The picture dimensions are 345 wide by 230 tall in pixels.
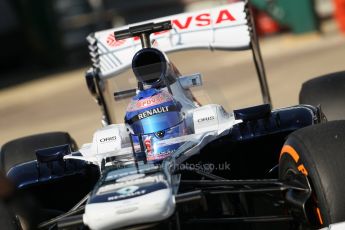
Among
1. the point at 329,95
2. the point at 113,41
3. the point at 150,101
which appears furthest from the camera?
the point at 113,41

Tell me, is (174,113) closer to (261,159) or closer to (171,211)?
(261,159)

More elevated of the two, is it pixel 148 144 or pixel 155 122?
pixel 155 122

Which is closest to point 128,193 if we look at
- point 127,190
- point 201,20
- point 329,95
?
point 127,190

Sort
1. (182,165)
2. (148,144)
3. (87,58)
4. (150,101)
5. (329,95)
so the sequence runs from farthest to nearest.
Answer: (87,58), (329,95), (150,101), (148,144), (182,165)

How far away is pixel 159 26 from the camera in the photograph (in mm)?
6488

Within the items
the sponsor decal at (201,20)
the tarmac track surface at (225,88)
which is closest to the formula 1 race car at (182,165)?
the sponsor decal at (201,20)

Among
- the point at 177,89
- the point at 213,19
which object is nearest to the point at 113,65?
the point at 213,19

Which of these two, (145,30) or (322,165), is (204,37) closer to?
(145,30)

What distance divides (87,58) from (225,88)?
812cm

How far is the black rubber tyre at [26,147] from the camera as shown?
726 centimetres

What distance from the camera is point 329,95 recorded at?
274 inches

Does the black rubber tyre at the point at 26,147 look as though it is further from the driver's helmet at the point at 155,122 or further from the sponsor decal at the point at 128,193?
the sponsor decal at the point at 128,193

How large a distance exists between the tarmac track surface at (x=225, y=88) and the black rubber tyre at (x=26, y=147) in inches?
115

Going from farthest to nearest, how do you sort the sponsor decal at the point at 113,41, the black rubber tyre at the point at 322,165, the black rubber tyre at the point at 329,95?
the sponsor decal at the point at 113,41 < the black rubber tyre at the point at 329,95 < the black rubber tyre at the point at 322,165
